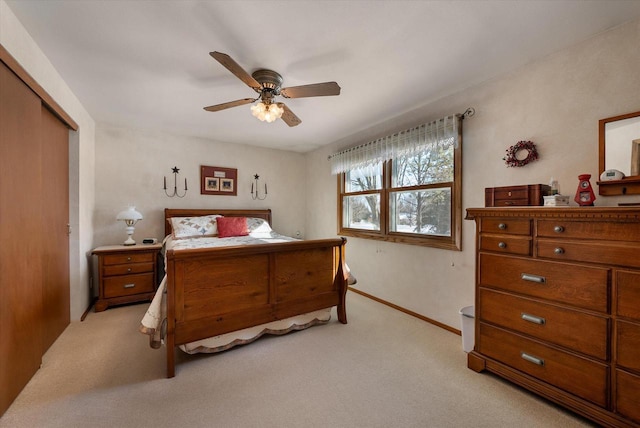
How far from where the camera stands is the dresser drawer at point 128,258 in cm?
316

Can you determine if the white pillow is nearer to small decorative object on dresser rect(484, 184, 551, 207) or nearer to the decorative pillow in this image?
the decorative pillow

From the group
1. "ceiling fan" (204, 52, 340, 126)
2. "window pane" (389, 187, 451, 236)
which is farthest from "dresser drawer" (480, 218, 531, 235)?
"ceiling fan" (204, 52, 340, 126)

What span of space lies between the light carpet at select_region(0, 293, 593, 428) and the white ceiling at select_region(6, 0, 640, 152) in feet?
7.68

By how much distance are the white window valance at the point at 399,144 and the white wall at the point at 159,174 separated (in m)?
1.40

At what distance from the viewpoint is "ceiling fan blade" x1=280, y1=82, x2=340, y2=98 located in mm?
1945

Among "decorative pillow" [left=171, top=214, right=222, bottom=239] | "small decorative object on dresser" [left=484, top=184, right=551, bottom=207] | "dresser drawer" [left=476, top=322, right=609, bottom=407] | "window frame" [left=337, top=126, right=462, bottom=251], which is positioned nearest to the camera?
"dresser drawer" [left=476, top=322, right=609, bottom=407]

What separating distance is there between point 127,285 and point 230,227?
4.58 ft

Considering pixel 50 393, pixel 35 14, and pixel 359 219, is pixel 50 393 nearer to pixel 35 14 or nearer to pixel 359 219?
pixel 35 14

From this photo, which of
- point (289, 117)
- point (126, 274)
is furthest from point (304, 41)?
point (126, 274)

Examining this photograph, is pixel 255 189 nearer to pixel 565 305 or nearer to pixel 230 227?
pixel 230 227

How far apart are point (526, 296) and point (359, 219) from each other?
8.08 ft

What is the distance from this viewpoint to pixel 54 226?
2375 millimetres

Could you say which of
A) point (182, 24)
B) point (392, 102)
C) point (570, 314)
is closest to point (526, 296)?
point (570, 314)

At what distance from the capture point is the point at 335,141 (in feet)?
14.3
